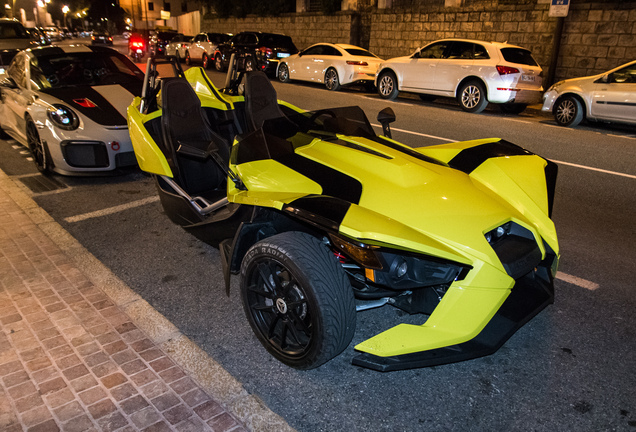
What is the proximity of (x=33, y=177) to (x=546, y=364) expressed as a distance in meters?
6.34

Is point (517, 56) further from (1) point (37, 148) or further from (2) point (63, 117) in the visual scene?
(1) point (37, 148)

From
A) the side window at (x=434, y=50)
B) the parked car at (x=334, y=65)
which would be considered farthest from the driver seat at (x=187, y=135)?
the parked car at (x=334, y=65)

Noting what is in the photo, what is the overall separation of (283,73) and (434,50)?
6.19m

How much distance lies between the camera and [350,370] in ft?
9.72

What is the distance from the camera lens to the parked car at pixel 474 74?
11914 millimetres

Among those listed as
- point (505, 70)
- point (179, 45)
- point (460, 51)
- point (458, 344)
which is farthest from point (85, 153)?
point (179, 45)

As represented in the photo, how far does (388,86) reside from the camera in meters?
14.5

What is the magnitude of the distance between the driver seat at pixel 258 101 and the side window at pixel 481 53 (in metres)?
8.82

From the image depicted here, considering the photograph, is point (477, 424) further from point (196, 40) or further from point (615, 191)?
point (196, 40)

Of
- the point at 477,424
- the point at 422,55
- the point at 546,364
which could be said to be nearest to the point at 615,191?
the point at 546,364

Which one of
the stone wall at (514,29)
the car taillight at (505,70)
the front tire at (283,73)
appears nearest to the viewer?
the car taillight at (505,70)

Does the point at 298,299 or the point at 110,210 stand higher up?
the point at 298,299

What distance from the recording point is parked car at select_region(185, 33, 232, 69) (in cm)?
2391

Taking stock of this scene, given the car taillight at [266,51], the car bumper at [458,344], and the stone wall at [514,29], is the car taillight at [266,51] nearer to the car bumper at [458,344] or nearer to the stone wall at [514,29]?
the stone wall at [514,29]
